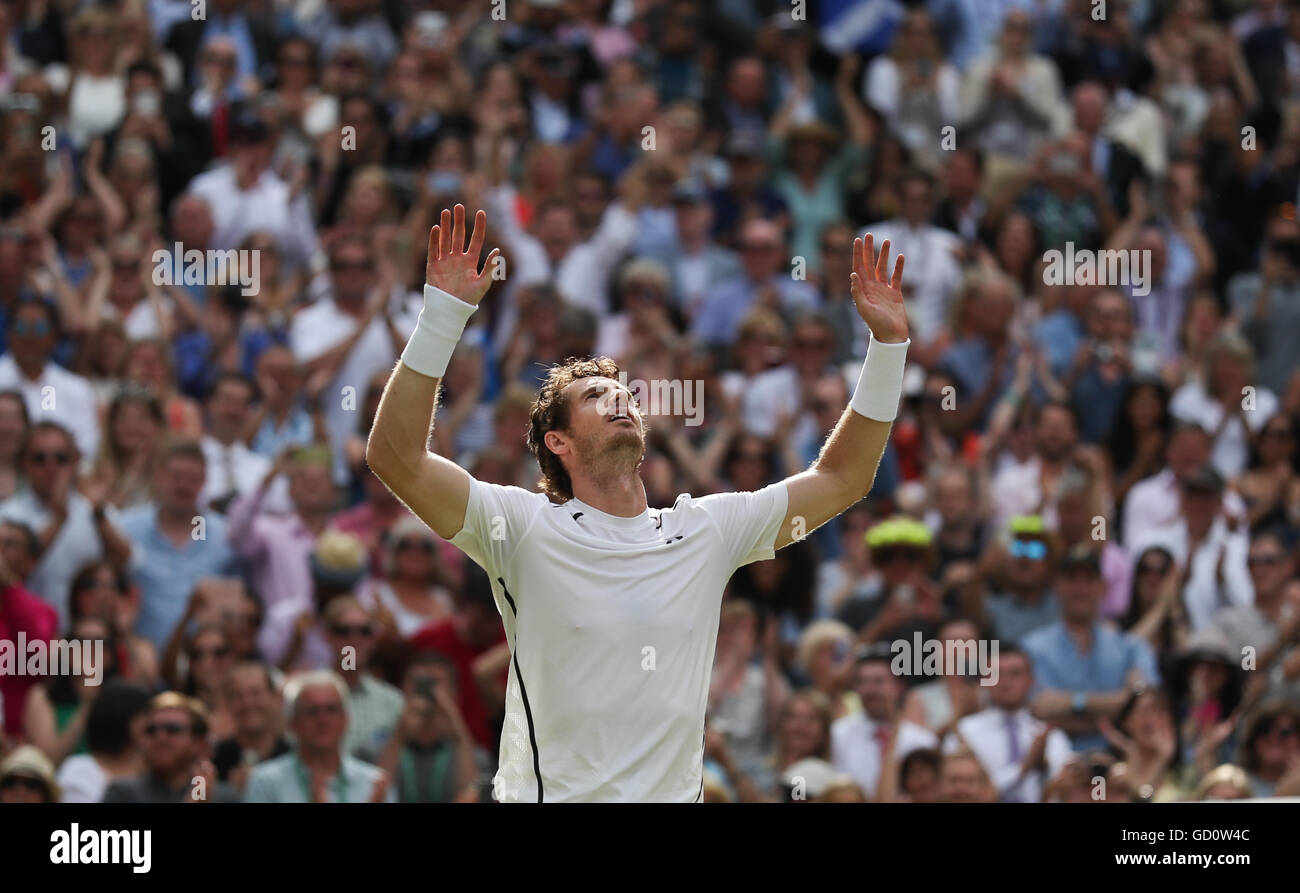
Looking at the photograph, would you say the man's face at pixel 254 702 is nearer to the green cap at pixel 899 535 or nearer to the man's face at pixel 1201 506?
the green cap at pixel 899 535

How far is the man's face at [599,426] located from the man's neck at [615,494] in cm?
5

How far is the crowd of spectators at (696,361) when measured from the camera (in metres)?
9.23

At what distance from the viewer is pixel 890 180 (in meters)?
13.2

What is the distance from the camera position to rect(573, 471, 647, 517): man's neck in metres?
5.71

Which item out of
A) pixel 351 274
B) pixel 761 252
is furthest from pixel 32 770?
pixel 761 252

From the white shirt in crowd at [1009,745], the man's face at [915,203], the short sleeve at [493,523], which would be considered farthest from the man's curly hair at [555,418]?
the man's face at [915,203]

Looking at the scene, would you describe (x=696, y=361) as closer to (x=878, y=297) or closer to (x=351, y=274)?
(x=351, y=274)

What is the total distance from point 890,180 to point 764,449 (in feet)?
10.1

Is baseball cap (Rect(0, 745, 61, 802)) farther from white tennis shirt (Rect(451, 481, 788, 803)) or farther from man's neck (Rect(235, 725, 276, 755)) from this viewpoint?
white tennis shirt (Rect(451, 481, 788, 803))

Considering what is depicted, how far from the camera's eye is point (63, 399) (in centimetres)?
1082

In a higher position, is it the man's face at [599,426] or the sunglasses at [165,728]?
the man's face at [599,426]

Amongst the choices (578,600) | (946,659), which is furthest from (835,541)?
(578,600)

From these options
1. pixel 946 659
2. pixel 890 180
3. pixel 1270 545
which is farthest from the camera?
pixel 890 180
